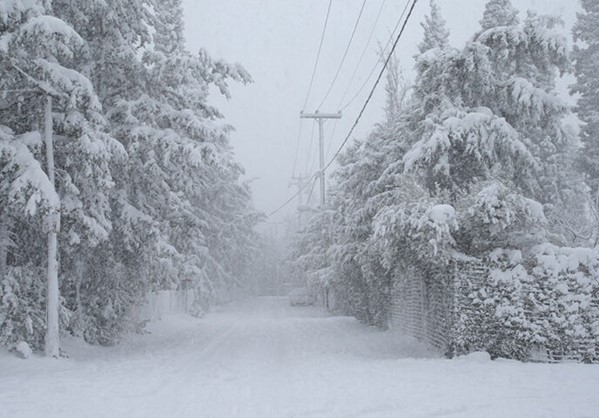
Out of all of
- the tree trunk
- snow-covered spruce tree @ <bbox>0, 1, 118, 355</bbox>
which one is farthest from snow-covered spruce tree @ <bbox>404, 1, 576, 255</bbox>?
the tree trunk

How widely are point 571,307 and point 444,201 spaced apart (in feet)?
10.9

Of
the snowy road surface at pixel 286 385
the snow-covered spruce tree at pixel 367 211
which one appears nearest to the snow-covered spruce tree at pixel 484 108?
the snow-covered spruce tree at pixel 367 211

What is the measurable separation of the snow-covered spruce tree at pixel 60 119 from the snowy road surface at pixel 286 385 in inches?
102

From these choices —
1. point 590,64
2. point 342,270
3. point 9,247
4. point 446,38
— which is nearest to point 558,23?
point 446,38

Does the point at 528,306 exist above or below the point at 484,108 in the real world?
below

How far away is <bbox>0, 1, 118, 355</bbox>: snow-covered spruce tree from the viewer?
11055mm

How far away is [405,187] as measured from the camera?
526 inches

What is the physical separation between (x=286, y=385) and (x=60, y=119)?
25.1ft

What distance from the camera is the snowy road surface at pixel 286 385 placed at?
7.80 m

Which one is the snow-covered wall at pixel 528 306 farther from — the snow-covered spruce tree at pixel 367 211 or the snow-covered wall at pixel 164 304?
the snow-covered wall at pixel 164 304

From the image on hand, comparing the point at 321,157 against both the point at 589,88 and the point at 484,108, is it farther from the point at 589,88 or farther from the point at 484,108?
the point at 484,108

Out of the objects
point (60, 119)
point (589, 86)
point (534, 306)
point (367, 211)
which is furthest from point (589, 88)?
point (60, 119)

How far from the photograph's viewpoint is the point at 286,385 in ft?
32.7

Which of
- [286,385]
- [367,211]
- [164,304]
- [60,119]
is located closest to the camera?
[286,385]
